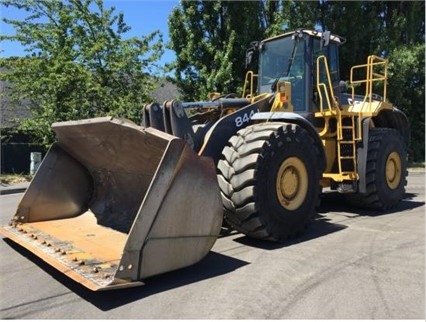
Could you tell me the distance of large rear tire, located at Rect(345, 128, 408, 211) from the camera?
7.64 m

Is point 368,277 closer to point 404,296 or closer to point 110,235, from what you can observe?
point 404,296

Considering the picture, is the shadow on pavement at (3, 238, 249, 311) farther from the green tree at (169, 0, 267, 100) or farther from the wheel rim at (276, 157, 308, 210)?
the green tree at (169, 0, 267, 100)

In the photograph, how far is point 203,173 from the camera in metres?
4.49

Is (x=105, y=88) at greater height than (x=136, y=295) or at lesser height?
greater

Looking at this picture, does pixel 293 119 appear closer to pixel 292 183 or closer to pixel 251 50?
pixel 292 183

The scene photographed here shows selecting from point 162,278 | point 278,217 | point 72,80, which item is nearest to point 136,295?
point 162,278

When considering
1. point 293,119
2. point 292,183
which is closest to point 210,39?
point 293,119

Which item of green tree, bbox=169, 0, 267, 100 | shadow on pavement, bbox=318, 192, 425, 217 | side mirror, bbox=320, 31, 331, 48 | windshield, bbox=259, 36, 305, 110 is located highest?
green tree, bbox=169, 0, 267, 100

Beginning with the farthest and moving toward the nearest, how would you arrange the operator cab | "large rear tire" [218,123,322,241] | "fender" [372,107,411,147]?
"fender" [372,107,411,147] → the operator cab → "large rear tire" [218,123,322,241]

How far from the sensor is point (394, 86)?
18.6 metres

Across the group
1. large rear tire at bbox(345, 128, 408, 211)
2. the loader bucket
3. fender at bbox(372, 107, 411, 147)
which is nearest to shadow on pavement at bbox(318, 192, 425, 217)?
large rear tire at bbox(345, 128, 408, 211)

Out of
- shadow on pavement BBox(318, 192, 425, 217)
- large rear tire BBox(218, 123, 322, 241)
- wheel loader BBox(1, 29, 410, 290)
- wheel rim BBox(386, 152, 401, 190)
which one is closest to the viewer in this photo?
wheel loader BBox(1, 29, 410, 290)

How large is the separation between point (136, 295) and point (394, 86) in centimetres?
1688

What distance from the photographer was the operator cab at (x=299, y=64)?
289 inches
